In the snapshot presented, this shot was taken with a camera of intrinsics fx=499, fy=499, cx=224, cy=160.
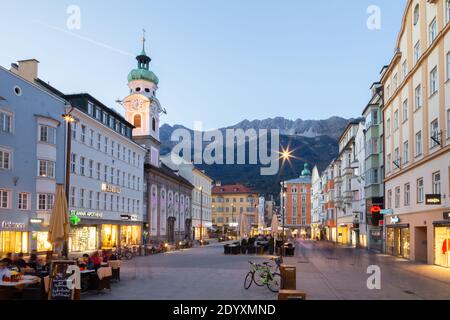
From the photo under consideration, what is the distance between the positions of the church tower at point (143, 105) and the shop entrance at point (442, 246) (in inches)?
1931

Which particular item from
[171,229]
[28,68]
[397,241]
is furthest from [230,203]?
[28,68]

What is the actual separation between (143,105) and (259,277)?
56742 mm

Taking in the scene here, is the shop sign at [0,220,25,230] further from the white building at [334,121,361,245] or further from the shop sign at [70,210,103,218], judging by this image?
the white building at [334,121,361,245]

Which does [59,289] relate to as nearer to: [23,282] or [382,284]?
[23,282]

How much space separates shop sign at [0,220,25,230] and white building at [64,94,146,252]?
4.06m

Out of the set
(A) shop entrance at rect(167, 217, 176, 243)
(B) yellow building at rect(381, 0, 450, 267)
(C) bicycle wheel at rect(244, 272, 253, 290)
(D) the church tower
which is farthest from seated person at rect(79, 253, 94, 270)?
(A) shop entrance at rect(167, 217, 176, 243)

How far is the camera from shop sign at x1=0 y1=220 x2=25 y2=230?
33344 millimetres

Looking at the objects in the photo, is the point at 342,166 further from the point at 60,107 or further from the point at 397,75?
the point at 60,107

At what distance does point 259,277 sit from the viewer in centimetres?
1841

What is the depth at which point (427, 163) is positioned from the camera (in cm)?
3150

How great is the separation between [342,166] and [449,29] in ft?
162

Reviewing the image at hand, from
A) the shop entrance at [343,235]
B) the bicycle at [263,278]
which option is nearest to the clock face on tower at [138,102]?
the shop entrance at [343,235]

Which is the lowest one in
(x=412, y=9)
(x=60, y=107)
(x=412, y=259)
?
(x=412, y=259)

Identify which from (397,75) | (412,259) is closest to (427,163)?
(412,259)
